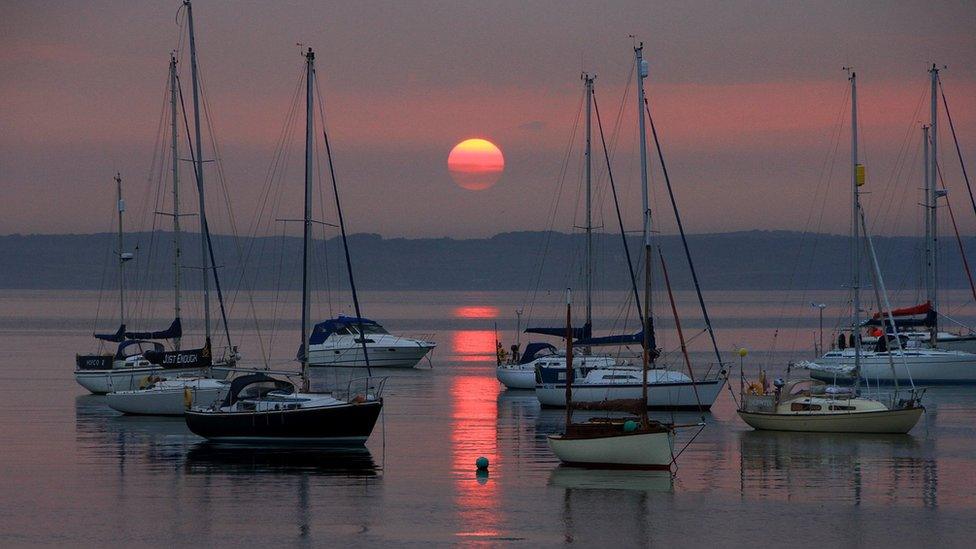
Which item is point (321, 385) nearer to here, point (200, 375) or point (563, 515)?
point (200, 375)

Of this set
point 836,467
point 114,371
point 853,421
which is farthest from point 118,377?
point 836,467

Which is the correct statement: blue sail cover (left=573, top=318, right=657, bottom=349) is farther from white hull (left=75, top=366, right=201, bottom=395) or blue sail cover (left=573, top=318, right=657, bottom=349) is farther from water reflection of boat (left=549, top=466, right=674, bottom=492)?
water reflection of boat (left=549, top=466, right=674, bottom=492)

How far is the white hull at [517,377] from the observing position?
216 ft

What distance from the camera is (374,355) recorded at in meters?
85.0

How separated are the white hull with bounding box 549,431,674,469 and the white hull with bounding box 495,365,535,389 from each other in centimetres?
2863

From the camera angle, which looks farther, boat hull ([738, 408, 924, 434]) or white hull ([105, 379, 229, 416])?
white hull ([105, 379, 229, 416])

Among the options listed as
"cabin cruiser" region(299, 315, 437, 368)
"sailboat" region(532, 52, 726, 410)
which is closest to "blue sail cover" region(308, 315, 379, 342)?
"cabin cruiser" region(299, 315, 437, 368)

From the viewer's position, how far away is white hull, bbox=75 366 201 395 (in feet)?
180

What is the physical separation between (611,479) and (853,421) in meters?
13.2

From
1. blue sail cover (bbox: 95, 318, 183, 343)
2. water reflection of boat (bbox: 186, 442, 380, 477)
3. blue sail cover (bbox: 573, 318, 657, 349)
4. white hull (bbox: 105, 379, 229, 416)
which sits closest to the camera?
water reflection of boat (bbox: 186, 442, 380, 477)

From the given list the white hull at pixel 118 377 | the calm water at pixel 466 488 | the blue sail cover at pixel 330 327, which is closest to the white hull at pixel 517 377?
the calm water at pixel 466 488

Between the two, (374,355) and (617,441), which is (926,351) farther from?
(617,441)

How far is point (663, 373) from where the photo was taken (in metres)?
53.0

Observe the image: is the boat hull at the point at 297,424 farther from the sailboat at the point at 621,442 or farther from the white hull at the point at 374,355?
the white hull at the point at 374,355
